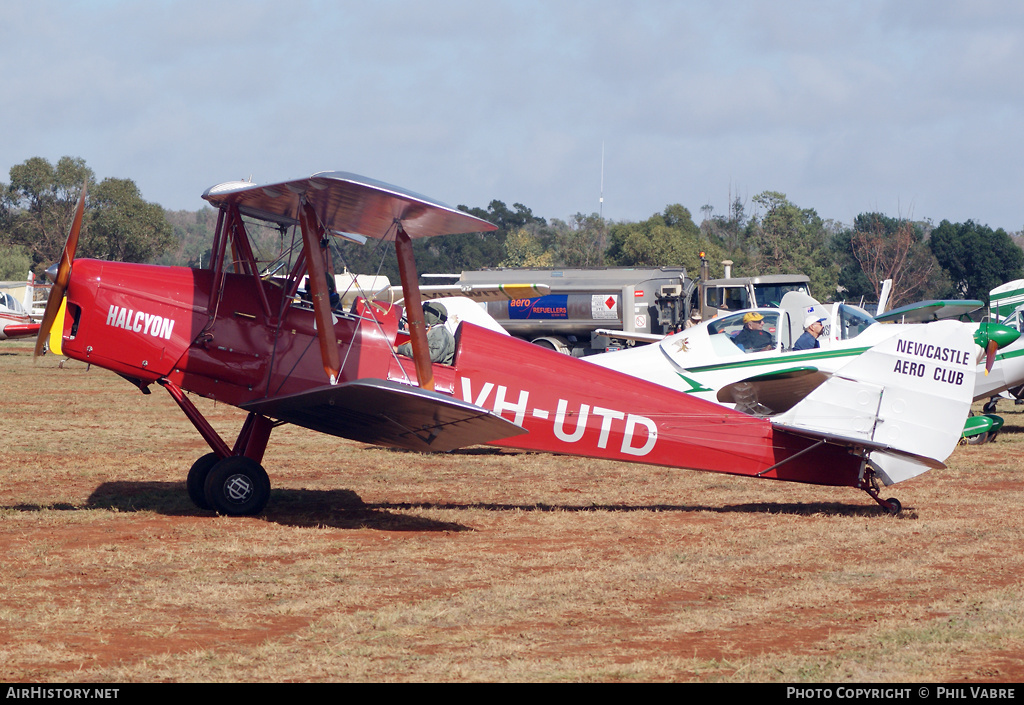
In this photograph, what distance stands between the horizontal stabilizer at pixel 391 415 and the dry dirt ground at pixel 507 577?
794 millimetres

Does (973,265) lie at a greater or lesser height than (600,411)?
greater

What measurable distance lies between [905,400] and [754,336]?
3.69 m

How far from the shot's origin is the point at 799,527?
8.12 metres

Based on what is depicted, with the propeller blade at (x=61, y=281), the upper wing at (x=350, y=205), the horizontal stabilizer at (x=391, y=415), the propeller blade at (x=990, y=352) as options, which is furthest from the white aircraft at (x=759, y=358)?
the propeller blade at (x=61, y=281)

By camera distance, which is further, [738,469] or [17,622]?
[738,469]

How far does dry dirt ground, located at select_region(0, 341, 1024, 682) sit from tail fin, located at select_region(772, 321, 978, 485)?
0.70 meters

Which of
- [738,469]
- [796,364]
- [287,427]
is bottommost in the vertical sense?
[287,427]

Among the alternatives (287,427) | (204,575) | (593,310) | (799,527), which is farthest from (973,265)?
(204,575)

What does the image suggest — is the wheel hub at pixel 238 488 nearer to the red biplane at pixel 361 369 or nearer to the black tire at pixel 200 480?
the red biplane at pixel 361 369

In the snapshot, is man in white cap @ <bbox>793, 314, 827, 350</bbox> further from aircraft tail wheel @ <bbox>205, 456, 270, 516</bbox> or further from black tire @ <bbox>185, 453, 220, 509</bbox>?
black tire @ <bbox>185, 453, 220, 509</bbox>

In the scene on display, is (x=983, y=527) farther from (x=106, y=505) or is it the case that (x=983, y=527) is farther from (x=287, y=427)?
(x=287, y=427)

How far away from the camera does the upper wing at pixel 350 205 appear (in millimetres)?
7113

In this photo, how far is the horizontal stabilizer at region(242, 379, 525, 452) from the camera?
706 centimetres
